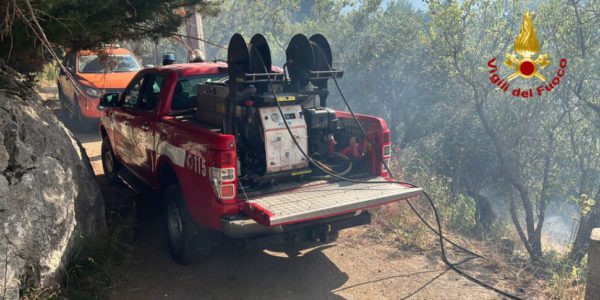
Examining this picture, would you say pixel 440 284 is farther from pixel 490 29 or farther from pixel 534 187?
pixel 534 187

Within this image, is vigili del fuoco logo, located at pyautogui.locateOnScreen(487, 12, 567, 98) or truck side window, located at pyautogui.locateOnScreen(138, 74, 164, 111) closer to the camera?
truck side window, located at pyautogui.locateOnScreen(138, 74, 164, 111)

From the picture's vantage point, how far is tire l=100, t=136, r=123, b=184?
7086 millimetres

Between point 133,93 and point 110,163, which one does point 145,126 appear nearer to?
point 133,93

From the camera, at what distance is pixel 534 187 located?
611 inches

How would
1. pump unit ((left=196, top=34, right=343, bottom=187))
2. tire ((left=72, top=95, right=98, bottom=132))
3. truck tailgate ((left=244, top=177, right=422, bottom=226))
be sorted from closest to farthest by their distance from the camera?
truck tailgate ((left=244, top=177, right=422, bottom=226)) → pump unit ((left=196, top=34, right=343, bottom=187)) → tire ((left=72, top=95, right=98, bottom=132))

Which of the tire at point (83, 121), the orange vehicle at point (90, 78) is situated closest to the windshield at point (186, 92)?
the orange vehicle at point (90, 78)

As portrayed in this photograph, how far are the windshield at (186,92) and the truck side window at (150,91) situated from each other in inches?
10.1

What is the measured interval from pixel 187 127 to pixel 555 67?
34.9 feet

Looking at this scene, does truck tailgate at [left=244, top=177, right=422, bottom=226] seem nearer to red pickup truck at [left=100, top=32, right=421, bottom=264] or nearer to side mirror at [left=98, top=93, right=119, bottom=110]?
red pickup truck at [left=100, top=32, right=421, bottom=264]

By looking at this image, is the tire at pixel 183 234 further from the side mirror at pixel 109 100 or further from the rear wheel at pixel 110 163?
the rear wheel at pixel 110 163

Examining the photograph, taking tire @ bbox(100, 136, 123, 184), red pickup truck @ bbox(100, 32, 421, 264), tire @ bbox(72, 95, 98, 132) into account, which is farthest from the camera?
tire @ bbox(72, 95, 98, 132)

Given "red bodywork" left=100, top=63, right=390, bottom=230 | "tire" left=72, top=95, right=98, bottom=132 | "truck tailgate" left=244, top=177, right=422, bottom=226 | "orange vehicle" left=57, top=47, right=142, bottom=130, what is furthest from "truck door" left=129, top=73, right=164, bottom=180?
"tire" left=72, top=95, right=98, bottom=132

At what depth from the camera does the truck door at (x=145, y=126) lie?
5.52m

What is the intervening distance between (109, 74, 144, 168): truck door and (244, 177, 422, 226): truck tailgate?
250 centimetres
